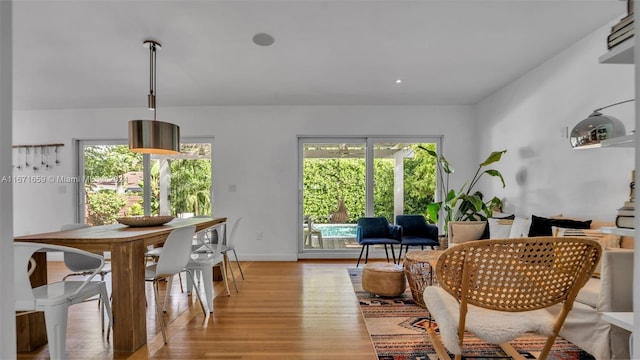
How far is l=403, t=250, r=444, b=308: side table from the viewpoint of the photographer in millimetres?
2545

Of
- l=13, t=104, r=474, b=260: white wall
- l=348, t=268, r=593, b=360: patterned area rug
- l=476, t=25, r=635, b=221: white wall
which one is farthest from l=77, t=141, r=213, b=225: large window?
l=476, t=25, r=635, b=221: white wall

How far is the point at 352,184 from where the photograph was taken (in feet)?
15.4

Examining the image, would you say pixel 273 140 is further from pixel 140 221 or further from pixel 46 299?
pixel 46 299

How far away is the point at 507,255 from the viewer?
125 centimetres

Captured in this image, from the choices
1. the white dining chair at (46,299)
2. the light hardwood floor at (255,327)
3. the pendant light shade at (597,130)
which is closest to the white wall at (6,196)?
the white dining chair at (46,299)

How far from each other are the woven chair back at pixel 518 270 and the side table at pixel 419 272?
1.16m

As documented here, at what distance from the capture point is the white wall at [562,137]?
92.7 inches

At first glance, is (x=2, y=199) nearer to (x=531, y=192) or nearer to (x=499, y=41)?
(x=499, y=41)

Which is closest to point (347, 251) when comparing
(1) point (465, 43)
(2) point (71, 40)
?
(1) point (465, 43)

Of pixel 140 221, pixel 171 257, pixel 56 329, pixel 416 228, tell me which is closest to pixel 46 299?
pixel 56 329

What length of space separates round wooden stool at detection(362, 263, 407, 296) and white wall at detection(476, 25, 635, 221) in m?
1.74

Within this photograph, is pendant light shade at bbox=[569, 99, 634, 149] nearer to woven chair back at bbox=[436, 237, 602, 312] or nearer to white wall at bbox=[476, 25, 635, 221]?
white wall at bbox=[476, 25, 635, 221]

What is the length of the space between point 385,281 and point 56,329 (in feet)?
8.06

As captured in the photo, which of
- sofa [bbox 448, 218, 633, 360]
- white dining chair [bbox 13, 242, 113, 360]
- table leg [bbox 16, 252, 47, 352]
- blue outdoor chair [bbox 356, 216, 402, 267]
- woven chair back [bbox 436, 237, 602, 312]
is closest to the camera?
woven chair back [bbox 436, 237, 602, 312]
